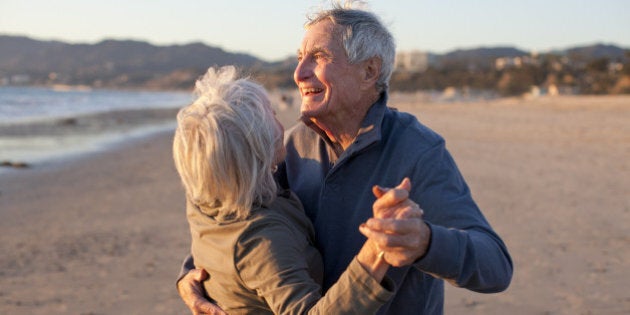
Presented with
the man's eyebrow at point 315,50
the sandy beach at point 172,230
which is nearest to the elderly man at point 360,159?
the man's eyebrow at point 315,50

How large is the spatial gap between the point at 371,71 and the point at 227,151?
2.34 feet

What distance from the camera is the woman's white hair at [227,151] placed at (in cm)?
169

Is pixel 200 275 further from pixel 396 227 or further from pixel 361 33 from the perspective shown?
pixel 361 33

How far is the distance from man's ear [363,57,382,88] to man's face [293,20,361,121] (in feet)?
0.09

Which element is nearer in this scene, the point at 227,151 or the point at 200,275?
the point at 227,151

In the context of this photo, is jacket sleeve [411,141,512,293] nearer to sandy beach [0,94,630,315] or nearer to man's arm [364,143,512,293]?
man's arm [364,143,512,293]

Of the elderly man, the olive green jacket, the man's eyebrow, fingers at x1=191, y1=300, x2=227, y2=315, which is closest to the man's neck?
the elderly man

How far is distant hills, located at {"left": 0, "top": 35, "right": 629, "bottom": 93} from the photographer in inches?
5079

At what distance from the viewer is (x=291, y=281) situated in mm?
1628

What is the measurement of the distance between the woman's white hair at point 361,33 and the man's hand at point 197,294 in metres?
0.85

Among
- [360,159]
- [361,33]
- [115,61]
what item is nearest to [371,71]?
[361,33]

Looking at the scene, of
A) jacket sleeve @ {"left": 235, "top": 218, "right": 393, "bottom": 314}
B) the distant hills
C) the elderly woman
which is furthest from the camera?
the distant hills

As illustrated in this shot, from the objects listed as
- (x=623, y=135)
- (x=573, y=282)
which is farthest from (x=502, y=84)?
(x=573, y=282)

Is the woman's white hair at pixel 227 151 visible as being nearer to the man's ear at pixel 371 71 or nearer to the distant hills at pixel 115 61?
the man's ear at pixel 371 71
